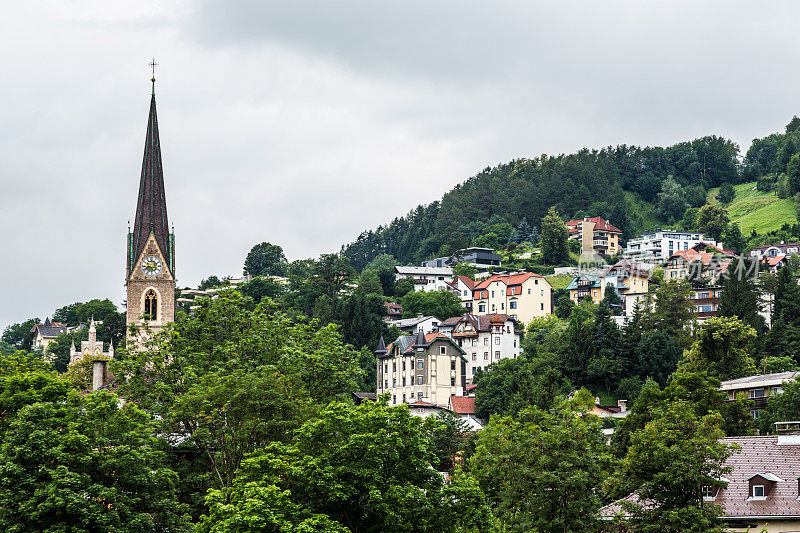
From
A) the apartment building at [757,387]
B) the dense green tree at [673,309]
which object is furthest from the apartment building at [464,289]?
the apartment building at [757,387]

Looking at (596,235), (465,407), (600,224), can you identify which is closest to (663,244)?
(596,235)

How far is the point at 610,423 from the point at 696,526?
4073 cm

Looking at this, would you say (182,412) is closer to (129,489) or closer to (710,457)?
(129,489)

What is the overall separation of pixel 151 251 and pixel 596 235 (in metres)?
101

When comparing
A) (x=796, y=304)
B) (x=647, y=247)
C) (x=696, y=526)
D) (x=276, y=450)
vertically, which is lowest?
(x=696, y=526)

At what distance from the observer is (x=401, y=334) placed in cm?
12450

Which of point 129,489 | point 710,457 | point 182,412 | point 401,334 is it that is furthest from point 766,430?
point 401,334

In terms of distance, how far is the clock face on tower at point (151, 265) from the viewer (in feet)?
304

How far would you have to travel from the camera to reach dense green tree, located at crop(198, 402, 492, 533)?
100 ft

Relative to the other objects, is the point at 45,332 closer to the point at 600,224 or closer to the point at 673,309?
the point at 600,224

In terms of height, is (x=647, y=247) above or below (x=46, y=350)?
above

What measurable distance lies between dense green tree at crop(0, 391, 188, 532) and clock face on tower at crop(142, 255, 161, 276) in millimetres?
56291

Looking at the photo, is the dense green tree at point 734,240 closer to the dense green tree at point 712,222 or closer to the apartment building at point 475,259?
the dense green tree at point 712,222

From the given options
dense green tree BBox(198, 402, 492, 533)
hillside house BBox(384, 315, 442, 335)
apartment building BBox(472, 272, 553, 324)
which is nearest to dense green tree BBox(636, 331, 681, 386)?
hillside house BBox(384, 315, 442, 335)
